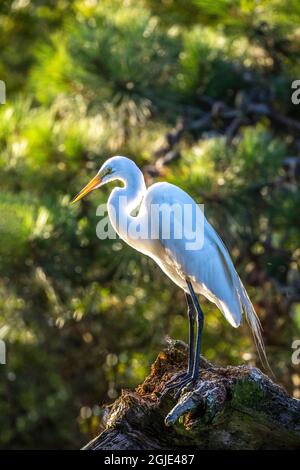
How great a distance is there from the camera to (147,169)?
481cm

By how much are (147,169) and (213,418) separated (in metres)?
2.23

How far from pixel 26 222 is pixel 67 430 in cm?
255

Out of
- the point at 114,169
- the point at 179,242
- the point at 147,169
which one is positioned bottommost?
the point at 147,169

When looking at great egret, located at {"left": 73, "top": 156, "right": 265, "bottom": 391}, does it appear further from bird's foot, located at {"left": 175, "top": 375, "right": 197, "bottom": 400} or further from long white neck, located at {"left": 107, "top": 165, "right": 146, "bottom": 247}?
bird's foot, located at {"left": 175, "top": 375, "right": 197, "bottom": 400}

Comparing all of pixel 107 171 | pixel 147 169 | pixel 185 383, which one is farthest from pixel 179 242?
pixel 147 169

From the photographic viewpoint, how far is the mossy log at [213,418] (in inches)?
107

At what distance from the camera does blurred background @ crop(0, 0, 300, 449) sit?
15.3ft

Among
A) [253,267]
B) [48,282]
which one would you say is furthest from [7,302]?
[253,267]

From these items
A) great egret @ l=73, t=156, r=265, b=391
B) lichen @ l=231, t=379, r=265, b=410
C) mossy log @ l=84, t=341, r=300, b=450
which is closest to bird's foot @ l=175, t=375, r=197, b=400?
mossy log @ l=84, t=341, r=300, b=450

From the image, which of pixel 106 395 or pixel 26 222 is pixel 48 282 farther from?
pixel 106 395

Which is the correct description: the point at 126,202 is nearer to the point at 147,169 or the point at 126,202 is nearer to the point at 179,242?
the point at 179,242

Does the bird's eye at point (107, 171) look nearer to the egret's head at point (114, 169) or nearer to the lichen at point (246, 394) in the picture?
the egret's head at point (114, 169)

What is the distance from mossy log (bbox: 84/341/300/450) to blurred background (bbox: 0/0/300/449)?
5.25ft

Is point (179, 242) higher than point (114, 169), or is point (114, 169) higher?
point (114, 169)
